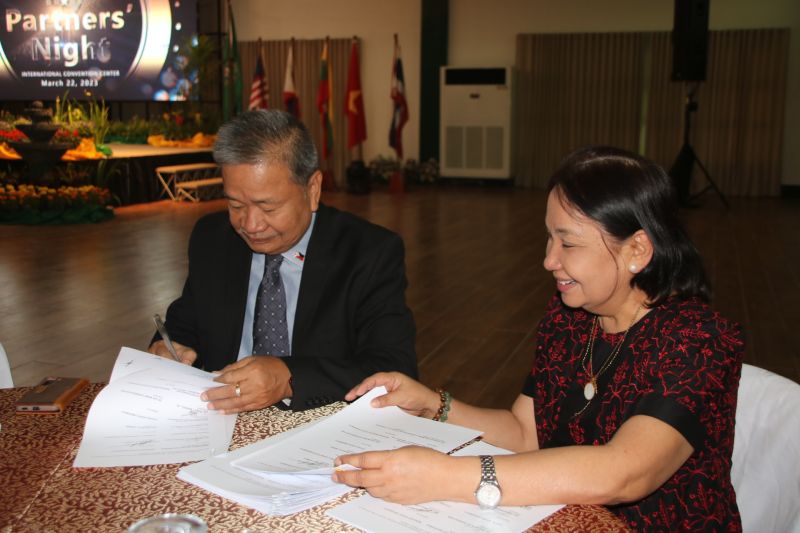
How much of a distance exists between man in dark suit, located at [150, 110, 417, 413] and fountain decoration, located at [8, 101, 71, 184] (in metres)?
9.19

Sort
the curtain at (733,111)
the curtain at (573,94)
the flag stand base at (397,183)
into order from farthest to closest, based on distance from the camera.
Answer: the flag stand base at (397,183) < the curtain at (573,94) < the curtain at (733,111)

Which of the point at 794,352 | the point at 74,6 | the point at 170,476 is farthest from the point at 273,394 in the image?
the point at 74,6

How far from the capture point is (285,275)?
6.73 ft

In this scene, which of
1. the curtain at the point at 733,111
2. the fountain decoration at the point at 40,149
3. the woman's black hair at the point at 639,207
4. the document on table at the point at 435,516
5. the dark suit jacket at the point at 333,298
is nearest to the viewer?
the document on table at the point at 435,516

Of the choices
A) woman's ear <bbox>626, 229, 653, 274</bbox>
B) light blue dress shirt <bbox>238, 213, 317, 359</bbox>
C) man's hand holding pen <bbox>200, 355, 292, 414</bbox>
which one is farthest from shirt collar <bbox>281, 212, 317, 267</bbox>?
woman's ear <bbox>626, 229, 653, 274</bbox>

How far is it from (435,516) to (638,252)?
622 millimetres

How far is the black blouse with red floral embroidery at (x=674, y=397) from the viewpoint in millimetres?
1321

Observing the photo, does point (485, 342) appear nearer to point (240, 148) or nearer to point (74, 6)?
point (240, 148)

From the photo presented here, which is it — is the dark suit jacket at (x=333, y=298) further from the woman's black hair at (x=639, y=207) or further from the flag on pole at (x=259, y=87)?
the flag on pole at (x=259, y=87)

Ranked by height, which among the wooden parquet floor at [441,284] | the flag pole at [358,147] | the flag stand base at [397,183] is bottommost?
the wooden parquet floor at [441,284]

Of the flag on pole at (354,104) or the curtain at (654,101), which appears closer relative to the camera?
the curtain at (654,101)

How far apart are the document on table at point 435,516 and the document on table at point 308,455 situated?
0.06 metres

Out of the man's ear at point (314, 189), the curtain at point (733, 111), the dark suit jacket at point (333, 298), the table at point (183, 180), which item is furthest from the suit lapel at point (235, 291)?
the curtain at point (733, 111)

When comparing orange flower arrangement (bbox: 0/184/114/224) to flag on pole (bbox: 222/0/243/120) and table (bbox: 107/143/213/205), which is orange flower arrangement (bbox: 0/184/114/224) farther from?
flag on pole (bbox: 222/0/243/120)
